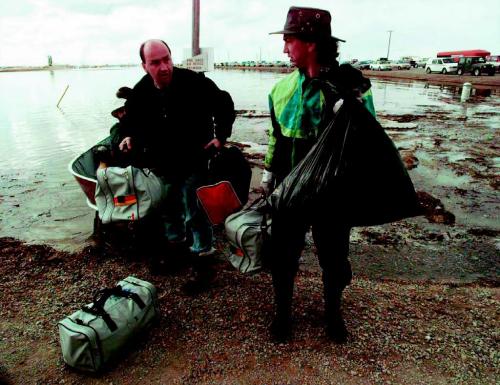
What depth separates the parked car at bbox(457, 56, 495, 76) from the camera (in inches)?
1389

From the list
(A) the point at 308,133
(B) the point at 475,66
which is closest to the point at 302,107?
(A) the point at 308,133

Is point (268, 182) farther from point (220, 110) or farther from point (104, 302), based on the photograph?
point (104, 302)

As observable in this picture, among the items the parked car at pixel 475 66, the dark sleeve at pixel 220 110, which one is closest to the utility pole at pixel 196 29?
the dark sleeve at pixel 220 110

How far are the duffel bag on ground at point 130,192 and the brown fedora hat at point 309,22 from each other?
5.66 ft

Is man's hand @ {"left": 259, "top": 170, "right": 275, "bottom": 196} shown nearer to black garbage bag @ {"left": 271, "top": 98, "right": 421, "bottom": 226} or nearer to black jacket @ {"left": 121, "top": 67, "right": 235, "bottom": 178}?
black garbage bag @ {"left": 271, "top": 98, "right": 421, "bottom": 226}

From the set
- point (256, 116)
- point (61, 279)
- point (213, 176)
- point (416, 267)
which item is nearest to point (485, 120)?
point (256, 116)

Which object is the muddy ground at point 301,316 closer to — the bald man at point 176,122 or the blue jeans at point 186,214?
the blue jeans at point 186,214

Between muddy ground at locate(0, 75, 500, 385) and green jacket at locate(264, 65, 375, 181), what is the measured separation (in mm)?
1254

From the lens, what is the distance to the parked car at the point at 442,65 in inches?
1593

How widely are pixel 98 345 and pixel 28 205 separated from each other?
208 inches

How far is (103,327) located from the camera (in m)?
2.40

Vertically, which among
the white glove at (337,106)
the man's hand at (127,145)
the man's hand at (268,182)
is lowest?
the man's hand at (268,182)

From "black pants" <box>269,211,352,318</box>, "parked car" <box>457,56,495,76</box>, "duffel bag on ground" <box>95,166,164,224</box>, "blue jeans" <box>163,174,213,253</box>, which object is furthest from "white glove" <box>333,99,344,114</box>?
"parked car" <box>457,56,495,76</box>

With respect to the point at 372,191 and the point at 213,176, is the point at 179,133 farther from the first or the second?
the point at 372,191
